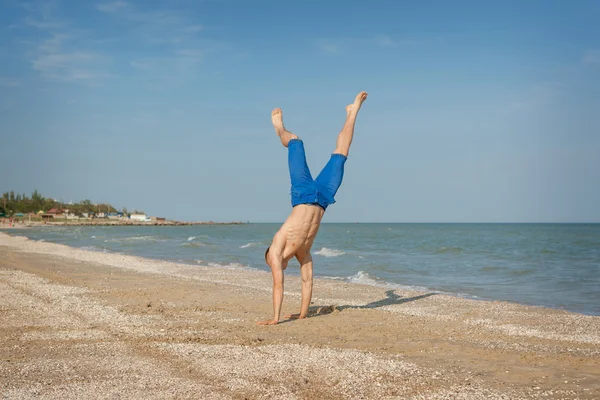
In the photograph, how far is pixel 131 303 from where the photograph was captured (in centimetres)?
998

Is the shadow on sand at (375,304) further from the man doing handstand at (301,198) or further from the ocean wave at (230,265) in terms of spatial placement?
the ocean wave at (230,265)

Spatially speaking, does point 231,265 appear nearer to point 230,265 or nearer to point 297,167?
point 230,265

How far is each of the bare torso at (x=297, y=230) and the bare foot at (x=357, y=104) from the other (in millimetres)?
1644

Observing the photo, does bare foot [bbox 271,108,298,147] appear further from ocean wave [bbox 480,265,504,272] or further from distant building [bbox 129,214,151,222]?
distant building [bbox 129,214,151,222]

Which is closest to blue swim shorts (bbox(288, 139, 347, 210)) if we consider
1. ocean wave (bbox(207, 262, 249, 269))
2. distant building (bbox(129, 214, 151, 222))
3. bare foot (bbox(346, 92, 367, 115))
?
bare foot (bbox(346, 92, 367, 115))

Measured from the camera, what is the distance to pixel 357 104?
851 centimetres

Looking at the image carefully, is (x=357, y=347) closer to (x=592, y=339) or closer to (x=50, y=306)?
(x=592, y=339)

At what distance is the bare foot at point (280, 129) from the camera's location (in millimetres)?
8008

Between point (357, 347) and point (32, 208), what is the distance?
164780mm

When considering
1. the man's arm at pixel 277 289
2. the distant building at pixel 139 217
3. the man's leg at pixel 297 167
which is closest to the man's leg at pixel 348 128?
the man's leg at pixel 297 167

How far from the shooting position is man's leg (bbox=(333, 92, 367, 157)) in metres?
8.05

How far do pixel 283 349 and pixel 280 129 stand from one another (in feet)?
11.1

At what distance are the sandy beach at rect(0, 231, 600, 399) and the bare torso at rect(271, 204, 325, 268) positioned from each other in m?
1.11

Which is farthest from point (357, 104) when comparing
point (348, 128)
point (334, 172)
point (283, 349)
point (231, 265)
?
point (231, 265)
